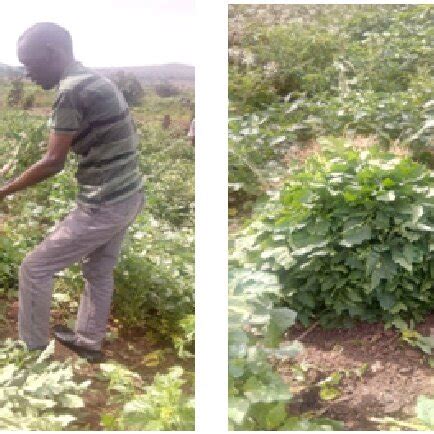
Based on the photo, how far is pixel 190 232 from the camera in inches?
109

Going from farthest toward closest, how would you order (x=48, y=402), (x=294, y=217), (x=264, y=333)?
1. (x=294, y=217)
2. (x=264, y=333)
3. (x=48, y=402)

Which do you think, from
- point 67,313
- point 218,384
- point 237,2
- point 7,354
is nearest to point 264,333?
point 218,384

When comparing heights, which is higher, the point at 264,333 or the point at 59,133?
the point at 59,133

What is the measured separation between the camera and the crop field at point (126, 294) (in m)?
2.58

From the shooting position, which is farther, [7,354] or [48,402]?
[7,354]

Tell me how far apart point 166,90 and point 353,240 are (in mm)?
844

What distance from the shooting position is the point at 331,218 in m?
2.86

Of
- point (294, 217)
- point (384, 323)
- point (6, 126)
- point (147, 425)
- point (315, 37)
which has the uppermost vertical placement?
point (315, 37)

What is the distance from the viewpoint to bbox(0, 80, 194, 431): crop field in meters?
2.58

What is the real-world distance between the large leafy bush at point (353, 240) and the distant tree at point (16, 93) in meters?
0.94

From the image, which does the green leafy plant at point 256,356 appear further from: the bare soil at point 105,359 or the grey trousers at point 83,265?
the grey trousers at point 83,265

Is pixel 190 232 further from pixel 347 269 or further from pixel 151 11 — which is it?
pixel 151 11

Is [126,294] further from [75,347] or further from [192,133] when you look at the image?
[192,133]

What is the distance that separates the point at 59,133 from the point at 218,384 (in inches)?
38.8
